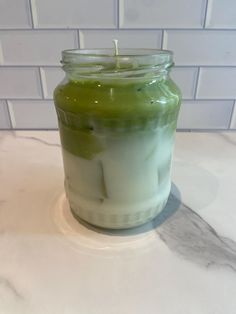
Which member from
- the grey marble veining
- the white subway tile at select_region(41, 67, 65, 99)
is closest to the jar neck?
the grey marble veining

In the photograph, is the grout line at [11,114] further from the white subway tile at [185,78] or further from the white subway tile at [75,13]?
the white subway tile at [185,78]

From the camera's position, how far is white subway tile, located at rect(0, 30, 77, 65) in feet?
1.87

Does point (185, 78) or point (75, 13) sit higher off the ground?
point (75, 13)

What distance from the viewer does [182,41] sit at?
58 cm

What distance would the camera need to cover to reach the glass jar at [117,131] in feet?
1.00

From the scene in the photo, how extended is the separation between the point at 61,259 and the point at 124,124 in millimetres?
174

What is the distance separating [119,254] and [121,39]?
42 cm

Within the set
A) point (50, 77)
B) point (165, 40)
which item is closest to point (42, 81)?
point (50, 77)

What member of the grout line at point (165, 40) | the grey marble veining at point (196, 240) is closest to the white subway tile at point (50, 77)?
the grout line at point (165, 40)

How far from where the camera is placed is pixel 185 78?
0.62m

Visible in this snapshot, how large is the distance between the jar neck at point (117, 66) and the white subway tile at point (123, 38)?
269mm

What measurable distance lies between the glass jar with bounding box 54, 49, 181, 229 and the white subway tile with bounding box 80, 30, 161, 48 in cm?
26

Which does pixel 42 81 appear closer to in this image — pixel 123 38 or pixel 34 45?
pixel 34 45

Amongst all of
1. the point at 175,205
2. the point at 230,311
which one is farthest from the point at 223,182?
the point at 230,311
